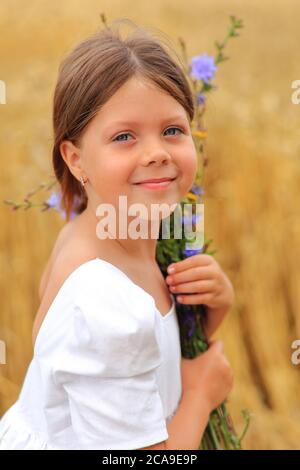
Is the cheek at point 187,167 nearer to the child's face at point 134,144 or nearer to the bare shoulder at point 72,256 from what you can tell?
the child's face at point 134,144

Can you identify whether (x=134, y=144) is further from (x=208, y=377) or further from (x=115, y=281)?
(x=208, y=377)

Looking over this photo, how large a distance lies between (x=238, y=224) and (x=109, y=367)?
33.9 inches

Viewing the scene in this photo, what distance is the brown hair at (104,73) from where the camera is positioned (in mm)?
726

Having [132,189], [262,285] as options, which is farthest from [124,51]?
[262,285]

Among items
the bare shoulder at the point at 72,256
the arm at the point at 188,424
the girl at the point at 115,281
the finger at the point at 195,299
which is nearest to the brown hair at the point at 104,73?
the girl at the point at 115,281

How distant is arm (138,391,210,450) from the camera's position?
0.78 m

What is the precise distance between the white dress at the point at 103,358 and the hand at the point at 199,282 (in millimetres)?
113

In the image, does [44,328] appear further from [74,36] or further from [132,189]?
A: [74,36]

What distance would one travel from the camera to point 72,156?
78 centimetres

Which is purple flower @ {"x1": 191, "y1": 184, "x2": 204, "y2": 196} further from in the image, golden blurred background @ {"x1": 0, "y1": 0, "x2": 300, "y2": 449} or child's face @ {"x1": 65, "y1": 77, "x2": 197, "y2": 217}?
golden blurred background @ {"x1": 0, "y1": 0, "x2": 300, "y2": 449}

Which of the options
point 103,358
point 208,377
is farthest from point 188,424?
point 103,358

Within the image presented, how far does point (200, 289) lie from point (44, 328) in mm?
213
